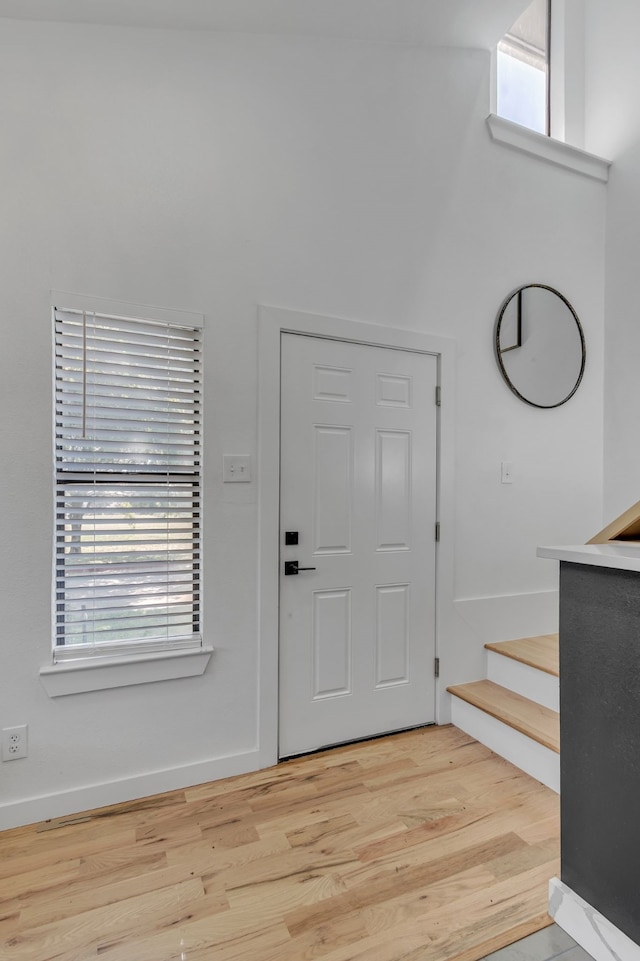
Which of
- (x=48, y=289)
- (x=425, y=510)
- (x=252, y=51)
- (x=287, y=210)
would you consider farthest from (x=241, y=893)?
(x=252, y=51)

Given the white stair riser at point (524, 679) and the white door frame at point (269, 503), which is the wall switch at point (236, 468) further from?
the white stair riser at point (524, 679)

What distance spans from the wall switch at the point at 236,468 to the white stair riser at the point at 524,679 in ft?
5.51

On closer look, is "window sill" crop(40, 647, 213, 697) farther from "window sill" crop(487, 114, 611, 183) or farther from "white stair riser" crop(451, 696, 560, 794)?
"window sill" crop(487, 114, 611, 183)

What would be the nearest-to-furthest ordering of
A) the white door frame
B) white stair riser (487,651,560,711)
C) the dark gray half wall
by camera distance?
the dark gray half wall < the white door frame < white stair riser (487,651,560,711)

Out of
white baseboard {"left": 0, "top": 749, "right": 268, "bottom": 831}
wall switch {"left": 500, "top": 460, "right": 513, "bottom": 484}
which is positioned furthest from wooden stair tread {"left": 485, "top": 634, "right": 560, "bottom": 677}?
white baseboard {"left": 0, "top": 749, "right": 268, "bottom": 831}

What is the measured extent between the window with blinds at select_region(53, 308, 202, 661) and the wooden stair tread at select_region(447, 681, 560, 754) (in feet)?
4.65

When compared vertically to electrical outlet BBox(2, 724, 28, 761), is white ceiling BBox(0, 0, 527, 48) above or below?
above

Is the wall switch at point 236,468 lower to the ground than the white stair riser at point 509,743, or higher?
higher

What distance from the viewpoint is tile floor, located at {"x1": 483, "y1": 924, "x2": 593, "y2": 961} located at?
129cm

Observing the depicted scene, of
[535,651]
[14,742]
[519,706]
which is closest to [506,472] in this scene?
[535,651]

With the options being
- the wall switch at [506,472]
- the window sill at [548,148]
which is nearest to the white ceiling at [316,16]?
the window sill at [548,148]

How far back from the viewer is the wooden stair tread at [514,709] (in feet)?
6.85

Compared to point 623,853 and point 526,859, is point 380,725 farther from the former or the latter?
point 623,853

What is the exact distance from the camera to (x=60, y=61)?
1818 millimetres
